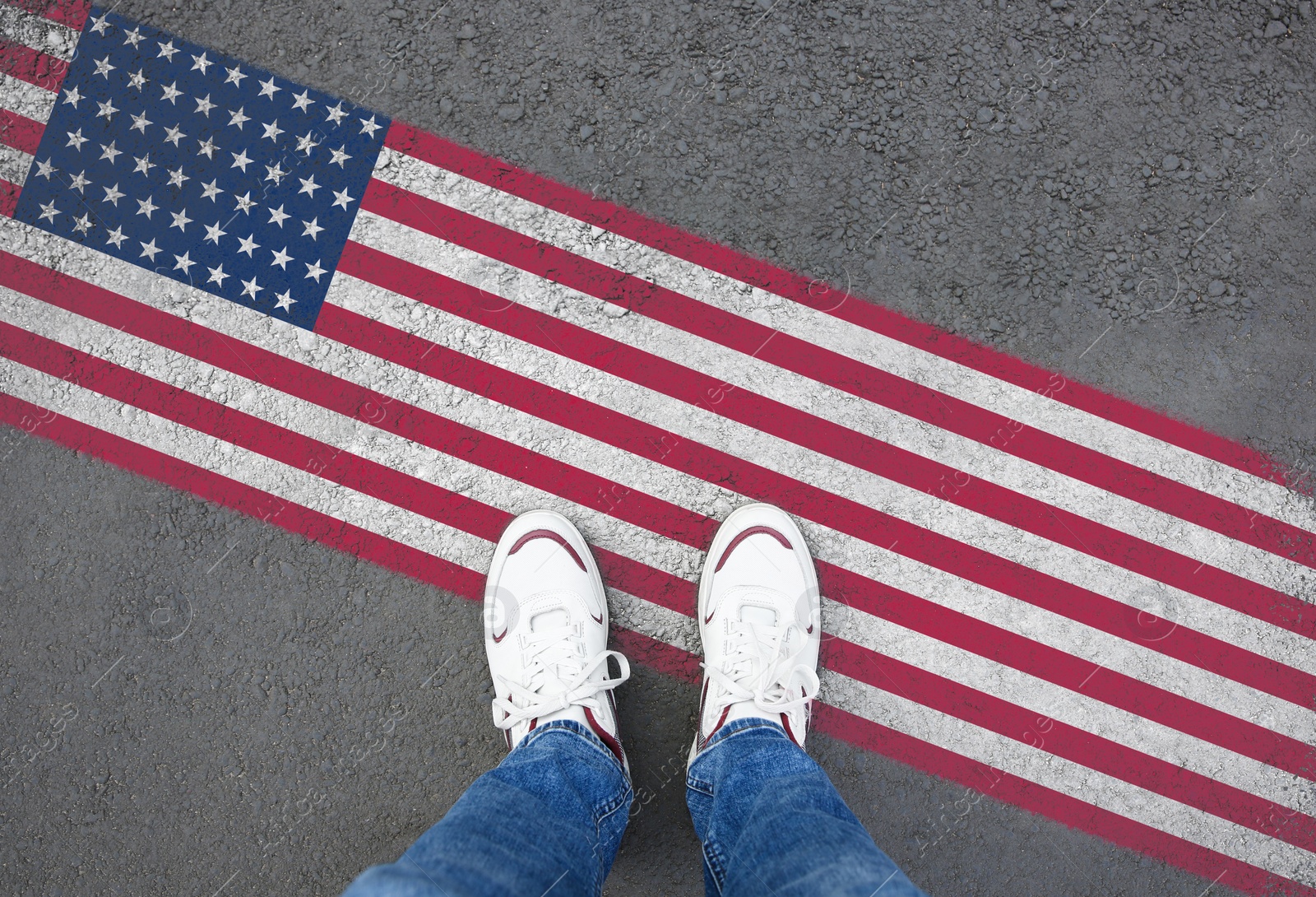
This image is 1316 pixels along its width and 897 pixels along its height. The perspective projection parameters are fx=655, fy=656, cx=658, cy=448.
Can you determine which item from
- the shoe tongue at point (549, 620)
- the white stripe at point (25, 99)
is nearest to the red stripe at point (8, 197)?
the white stripe at point (25, 99)

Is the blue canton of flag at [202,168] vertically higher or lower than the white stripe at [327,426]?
higher

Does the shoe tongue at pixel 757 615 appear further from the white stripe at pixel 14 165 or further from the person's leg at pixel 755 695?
the white stripe at pixel 14 165

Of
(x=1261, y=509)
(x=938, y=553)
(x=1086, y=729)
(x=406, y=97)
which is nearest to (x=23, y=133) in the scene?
(x=406, y=97)

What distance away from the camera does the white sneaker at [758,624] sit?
8.70 ft

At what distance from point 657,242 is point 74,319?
8.32 feet

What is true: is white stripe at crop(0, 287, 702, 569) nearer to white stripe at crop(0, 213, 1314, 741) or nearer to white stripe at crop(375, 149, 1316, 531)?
white stripe at crop(0, 213, 1314, 741)

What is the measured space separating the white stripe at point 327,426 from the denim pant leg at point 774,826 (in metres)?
0.76

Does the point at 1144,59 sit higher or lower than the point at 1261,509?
higher

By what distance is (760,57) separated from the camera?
9.18ft

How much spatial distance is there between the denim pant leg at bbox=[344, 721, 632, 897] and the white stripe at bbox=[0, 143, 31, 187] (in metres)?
3.20

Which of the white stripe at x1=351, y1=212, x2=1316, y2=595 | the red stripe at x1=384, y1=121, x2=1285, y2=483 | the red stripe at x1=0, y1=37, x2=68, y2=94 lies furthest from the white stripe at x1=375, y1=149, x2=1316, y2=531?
the red stripe at x1=0, y1=37, x2=68, y2=94

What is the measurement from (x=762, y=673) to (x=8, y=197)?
3.79 metres

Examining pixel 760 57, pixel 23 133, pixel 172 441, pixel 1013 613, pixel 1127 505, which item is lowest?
pixel 172 441

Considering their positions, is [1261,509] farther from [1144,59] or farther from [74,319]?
[74,319]
